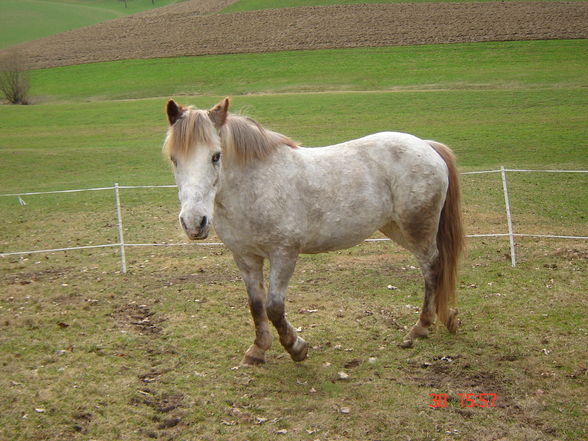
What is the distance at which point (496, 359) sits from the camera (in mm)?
5438

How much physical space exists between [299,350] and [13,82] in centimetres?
3598

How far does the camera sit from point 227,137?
16.4 ft

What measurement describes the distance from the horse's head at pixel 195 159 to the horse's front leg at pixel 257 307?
40.9 inches

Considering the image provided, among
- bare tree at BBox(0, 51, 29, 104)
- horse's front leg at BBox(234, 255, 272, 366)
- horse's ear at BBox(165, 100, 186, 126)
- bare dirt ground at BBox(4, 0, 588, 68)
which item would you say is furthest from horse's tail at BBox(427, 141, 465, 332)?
bare tree at BBox(0, 51, 29, 104)

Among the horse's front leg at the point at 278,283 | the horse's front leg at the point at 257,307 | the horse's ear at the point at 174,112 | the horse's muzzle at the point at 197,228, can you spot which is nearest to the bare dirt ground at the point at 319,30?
the horse's front leg at the point at 257,307

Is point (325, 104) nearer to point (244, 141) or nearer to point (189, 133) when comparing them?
point (244, 141)

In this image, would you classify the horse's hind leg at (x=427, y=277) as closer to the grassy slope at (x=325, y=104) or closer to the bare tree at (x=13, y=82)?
the grassy slope at (x=325, y=104)

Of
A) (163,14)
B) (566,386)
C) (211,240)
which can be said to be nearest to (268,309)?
(566,386)

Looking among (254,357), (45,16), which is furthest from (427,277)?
(45,16)

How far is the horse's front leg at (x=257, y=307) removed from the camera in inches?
213

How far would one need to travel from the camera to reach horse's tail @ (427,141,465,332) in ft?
19.7

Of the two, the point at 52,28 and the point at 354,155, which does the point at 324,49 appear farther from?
the point at 52,28

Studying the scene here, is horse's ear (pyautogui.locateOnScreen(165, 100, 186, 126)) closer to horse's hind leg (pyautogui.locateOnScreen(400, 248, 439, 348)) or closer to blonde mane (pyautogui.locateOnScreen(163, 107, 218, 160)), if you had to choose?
blonde mane (pyautogui.locateOnScreen(163, 107, 218, 160))

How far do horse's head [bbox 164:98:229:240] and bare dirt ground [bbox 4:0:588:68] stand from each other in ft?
118
